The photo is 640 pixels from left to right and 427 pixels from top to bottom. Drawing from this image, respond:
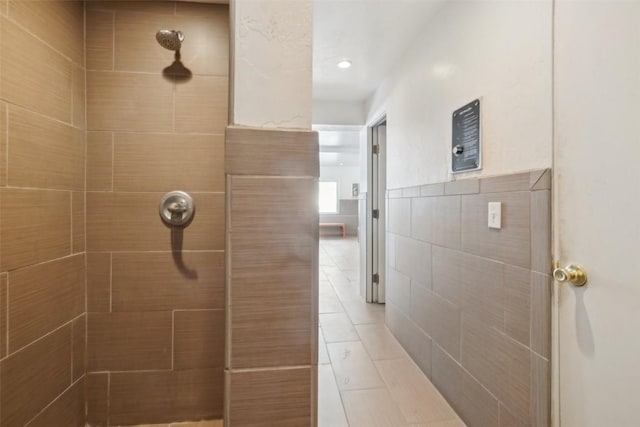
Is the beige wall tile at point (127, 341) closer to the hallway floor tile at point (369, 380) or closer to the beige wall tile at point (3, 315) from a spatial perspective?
the beige wall tile at point (3, 315)

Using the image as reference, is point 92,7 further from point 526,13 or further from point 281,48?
point 526,13

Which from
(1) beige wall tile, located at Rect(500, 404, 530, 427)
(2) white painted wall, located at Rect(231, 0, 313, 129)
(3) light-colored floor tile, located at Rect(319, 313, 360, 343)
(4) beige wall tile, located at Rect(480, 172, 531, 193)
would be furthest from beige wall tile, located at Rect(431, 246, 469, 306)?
(2) white painted wall, located at Rect(231, 0, 313, 129)

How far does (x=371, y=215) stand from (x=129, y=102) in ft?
8.87

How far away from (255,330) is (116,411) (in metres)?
1.32

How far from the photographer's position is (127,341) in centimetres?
142

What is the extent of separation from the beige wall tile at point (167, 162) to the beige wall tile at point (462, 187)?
1.26 m

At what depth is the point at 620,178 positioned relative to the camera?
0.89 meters

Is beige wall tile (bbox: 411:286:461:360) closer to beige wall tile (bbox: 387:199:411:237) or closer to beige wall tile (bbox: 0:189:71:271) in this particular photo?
beige wall tile (bbox: 387:199:411:237)

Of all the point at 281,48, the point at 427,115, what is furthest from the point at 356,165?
the point at 281,48

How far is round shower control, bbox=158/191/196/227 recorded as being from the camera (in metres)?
1.40

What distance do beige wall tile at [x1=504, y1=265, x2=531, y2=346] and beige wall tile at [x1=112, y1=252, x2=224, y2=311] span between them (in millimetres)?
1296

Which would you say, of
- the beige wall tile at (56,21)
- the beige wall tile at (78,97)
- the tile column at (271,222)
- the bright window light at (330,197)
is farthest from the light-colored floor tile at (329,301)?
the bright window light at (330,197)

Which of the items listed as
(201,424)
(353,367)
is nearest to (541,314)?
(353,367)

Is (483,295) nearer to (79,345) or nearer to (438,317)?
(438,317)
